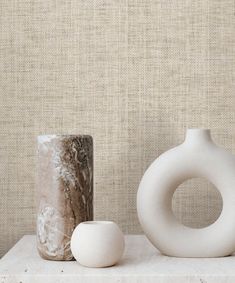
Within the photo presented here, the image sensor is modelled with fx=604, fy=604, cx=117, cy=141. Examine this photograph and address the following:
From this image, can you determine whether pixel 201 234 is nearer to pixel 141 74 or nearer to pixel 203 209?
pixel 203 209

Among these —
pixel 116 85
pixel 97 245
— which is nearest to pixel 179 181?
pixel 97 245

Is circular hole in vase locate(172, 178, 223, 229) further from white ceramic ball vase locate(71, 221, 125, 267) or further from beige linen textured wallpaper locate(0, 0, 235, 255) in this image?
white ceramic ball vase locate(71, 221, 125, 267)

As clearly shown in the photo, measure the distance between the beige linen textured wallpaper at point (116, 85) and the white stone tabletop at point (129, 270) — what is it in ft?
0.88

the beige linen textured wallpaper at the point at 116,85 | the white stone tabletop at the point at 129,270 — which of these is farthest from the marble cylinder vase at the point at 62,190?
the beige linen textured wallpaper at the point at 116,85

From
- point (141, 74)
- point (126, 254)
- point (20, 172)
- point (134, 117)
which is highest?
point (141, 74)

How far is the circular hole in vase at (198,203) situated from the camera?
4.73 ft

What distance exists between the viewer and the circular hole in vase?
1.44 metres

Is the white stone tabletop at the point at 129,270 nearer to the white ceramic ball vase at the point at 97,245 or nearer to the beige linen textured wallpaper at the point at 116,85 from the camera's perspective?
the white ceramic ball vase at the point at 97,245

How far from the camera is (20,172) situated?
1454mm

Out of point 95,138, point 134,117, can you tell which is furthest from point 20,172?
point 134,117

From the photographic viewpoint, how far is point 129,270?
1.06 meters

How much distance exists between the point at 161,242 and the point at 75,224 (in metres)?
0.17

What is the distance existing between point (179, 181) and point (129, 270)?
23 cm

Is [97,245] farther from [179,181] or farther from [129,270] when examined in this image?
[179,181]
